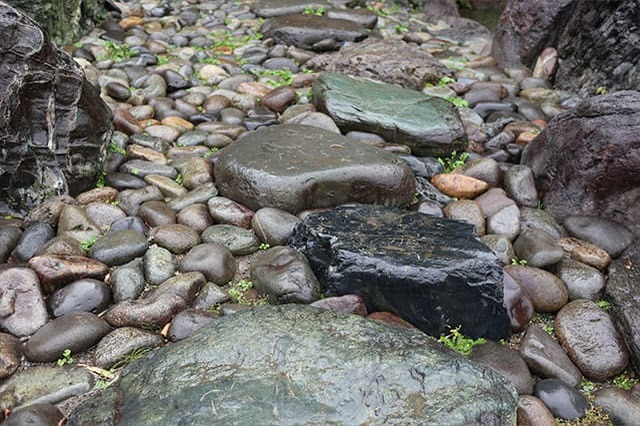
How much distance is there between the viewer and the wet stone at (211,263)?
12.7 feet

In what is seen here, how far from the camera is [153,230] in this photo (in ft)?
13.7

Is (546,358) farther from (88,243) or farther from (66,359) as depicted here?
(88,243)

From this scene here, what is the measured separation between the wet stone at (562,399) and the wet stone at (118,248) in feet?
8.59

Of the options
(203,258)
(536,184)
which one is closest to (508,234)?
(536,184)

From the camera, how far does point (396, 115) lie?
18.6 feet

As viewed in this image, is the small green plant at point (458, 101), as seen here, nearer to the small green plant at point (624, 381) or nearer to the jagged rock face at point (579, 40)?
the jagged rock face at point (579, 40)

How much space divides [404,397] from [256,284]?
4.89 ft

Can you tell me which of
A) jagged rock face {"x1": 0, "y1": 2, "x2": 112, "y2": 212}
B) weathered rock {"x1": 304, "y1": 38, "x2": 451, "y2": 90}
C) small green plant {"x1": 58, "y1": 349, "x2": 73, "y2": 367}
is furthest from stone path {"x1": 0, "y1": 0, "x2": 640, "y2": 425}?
weathered rock {"x1": 304, "y1": 38, "x2": 451, "y2": 90}

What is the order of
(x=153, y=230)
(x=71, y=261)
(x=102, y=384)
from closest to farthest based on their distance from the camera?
(x=102, y=384) < (x=71, y=261) < (x=153, y=230)

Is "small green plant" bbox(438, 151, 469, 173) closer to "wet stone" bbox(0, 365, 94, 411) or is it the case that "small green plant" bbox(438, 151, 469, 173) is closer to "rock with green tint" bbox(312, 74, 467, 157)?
"rock with green tint" bbox(312, 74, 467, 157)

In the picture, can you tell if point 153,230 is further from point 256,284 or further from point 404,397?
point 404,397

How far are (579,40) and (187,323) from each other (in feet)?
19.0

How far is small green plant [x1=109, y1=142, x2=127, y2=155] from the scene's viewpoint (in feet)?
16.7

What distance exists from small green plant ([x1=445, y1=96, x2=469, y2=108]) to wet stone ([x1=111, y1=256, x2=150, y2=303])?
419 cm
